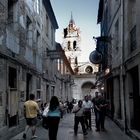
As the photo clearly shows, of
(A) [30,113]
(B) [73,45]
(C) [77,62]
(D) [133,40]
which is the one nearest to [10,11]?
(A) [30,113]

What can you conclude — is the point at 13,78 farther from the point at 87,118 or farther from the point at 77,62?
the point at 77,62

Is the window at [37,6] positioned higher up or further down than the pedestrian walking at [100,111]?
higher up

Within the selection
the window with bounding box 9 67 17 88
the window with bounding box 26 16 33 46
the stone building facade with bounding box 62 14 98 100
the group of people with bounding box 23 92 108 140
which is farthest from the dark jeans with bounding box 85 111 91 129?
the stone building facade with bounding box 62 14 98 100

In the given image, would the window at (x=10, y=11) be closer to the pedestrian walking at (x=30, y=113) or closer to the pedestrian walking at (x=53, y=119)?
the pedestrian walking at (x=30, y=113)

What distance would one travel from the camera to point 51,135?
10.9 m

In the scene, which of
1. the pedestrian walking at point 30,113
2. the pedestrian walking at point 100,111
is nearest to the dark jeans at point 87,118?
the pedestrian walking at point 100,111

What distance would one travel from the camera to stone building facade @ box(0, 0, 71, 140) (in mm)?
12367

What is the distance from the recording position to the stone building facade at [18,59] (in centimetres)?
1237

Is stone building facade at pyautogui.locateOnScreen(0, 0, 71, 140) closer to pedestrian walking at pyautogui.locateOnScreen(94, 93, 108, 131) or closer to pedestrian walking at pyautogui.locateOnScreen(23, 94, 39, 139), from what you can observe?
pedestrian walking at pyautogui.locateOnScreen(23, 94, 39, 139)

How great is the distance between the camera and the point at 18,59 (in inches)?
578

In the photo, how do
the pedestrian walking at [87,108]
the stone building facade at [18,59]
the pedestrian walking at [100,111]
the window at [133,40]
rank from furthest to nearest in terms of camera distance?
the pedestrian walking at [87,108], the pedestrian walking at [100,111], the window at [133,40], the stone building facade at [18,59]

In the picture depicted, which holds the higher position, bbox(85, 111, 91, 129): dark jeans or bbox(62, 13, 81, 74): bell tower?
bbox(62, 13, 81, 74): bell tower

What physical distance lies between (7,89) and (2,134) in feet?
5.34

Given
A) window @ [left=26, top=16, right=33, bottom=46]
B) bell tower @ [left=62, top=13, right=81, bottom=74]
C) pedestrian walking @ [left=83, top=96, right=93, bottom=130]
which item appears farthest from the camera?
bell tower @ [left=62, top=13, right=81, bottom=74]
